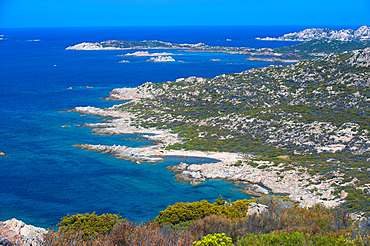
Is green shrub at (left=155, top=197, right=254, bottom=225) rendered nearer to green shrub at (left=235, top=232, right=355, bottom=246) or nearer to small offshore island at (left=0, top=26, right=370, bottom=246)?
small offshore island at (left=0, top=26, right=370, bottom=246)

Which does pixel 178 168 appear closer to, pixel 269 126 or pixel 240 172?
pixel 240 172

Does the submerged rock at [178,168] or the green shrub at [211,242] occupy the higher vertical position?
the green shrub at [211,242]

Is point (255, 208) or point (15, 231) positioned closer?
point (15, 231)

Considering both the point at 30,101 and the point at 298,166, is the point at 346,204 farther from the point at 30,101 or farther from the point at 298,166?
the point at 30,101

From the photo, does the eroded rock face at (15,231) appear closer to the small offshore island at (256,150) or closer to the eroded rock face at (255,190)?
the small offshore island at (256,150)

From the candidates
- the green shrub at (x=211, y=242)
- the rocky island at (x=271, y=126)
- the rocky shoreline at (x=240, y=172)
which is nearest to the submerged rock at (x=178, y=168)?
the rocky shoreline at (x=240, y=172)

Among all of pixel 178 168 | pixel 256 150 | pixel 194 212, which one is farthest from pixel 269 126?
pixel 194 212

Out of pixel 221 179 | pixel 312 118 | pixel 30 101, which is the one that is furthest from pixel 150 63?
pixel 221 179

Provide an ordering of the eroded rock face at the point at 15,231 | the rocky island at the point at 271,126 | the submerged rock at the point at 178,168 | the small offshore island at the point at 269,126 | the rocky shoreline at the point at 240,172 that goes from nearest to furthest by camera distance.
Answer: the eroded rock face at the point at 15,231
the rocky shoreline at the point at 240,172
the rocky island at the point at 271,126
the small offshore island at the point at 269,126
the submerged rock at the point at 178,168
